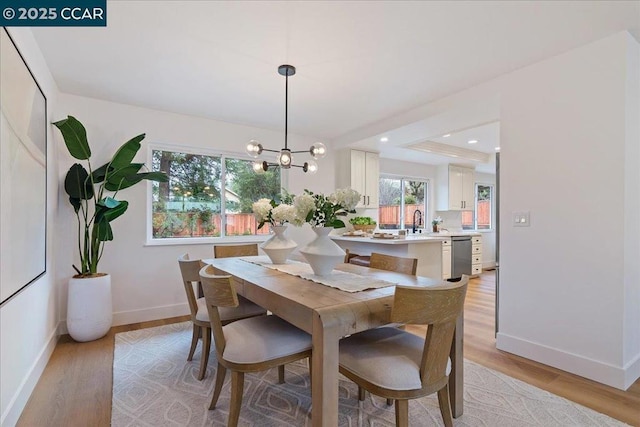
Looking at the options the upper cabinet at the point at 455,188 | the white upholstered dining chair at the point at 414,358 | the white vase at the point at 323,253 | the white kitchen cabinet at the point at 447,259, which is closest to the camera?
the white upholstered dining chair at the point at 414,358

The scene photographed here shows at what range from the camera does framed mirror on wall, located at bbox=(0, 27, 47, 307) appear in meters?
1.57

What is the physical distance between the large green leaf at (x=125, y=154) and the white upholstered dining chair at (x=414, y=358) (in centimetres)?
280

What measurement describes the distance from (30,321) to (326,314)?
7.22 ft

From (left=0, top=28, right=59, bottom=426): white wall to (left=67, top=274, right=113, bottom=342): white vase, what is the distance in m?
0.15

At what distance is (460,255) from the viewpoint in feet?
18.7

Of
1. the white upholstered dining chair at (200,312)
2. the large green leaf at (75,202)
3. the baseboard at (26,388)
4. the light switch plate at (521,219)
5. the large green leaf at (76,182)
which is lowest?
the baseboard at (26,388)

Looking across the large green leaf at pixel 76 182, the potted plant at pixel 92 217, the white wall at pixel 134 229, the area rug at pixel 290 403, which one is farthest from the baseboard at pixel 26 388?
the large green leaf at pixel 76 182

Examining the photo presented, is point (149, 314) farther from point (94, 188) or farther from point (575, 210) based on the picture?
point (575, 210)

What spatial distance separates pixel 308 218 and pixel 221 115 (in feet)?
8.40

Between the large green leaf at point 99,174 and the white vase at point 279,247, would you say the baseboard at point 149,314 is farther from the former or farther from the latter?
the white vase at point 279,247

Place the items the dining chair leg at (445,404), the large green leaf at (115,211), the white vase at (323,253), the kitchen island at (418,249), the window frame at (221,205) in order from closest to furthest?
the dining chair leg at (445,404) → the white vase at (323,253) → the large green leaf at (115,211) → the window frame at (221,205) → the kitchen island at (418,249)

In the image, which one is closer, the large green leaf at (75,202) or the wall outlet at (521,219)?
the wall outlet at (521,219)

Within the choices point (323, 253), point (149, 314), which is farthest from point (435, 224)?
point (149, 314)

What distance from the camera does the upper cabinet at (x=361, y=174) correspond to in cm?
489
